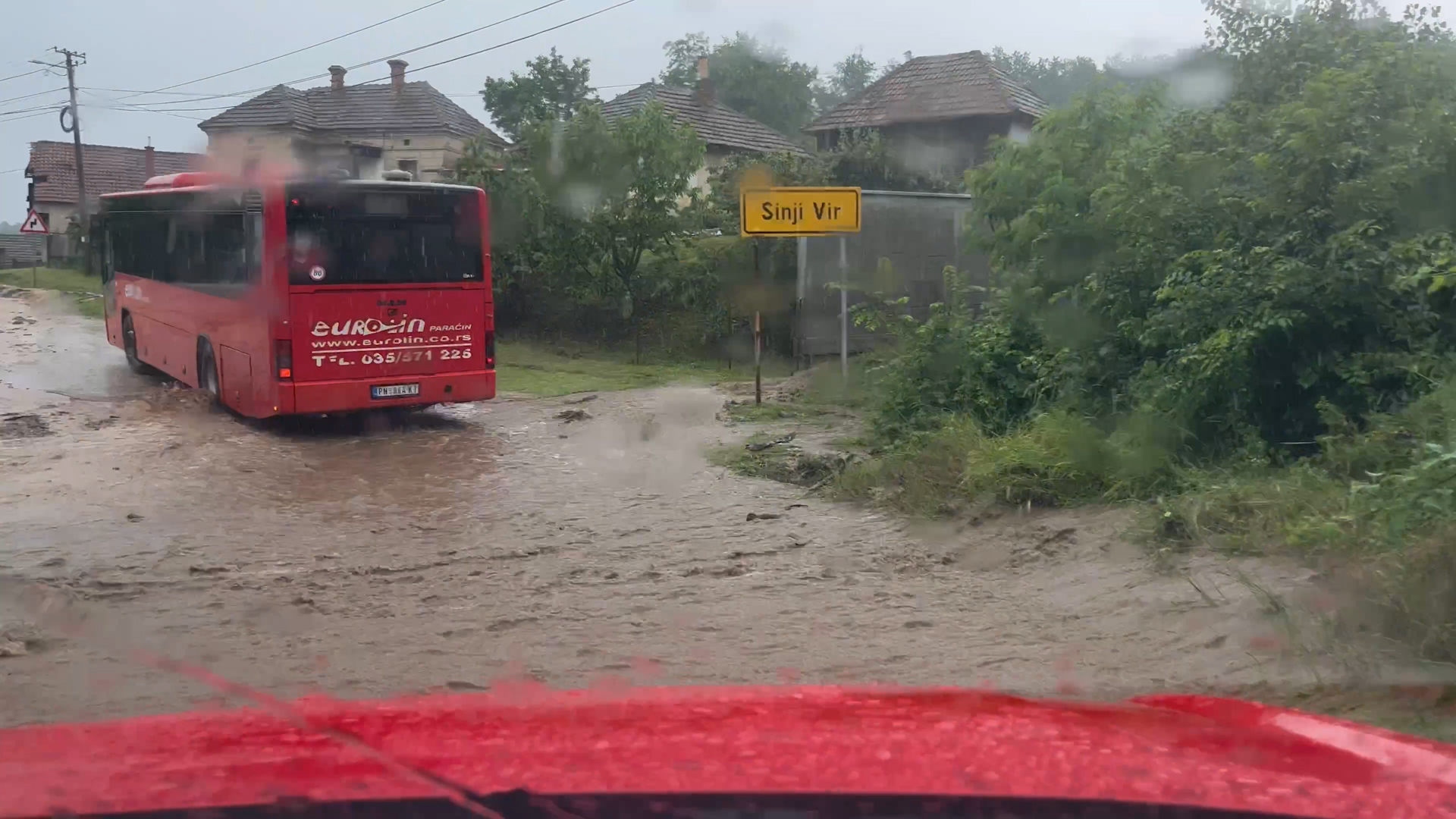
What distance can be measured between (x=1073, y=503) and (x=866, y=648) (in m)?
3.16

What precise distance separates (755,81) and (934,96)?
17664mm

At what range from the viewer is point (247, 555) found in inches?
348

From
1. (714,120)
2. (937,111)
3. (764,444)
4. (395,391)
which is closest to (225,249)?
(395,391)

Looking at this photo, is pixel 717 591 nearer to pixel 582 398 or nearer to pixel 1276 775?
pixel 1276 775

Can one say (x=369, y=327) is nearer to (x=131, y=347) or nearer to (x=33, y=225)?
(x=131, y=347)

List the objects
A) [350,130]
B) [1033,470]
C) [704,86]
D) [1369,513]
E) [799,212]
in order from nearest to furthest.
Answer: [1369,513]
[1033,470]
[799,212]
[350,130]
[704,86]

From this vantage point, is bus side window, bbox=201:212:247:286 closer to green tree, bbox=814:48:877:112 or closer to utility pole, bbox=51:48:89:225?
utility pole, bbox=51:48:89:225

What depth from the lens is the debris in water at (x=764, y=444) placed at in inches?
511

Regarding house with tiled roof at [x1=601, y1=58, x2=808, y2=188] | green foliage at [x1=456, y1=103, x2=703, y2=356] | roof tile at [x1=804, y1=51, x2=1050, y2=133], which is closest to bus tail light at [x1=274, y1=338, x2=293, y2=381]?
green foliage at [x1=456, y1=103, x2=703, y2=356]

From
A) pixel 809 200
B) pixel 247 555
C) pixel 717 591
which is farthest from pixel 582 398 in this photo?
pixel 717 591

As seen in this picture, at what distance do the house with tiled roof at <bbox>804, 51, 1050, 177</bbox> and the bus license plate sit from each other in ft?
45.8

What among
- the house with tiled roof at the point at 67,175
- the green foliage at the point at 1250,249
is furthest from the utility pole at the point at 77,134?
the green foliage at the point at 1250,249

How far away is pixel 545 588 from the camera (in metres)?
7.90

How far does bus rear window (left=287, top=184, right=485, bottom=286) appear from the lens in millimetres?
13789
